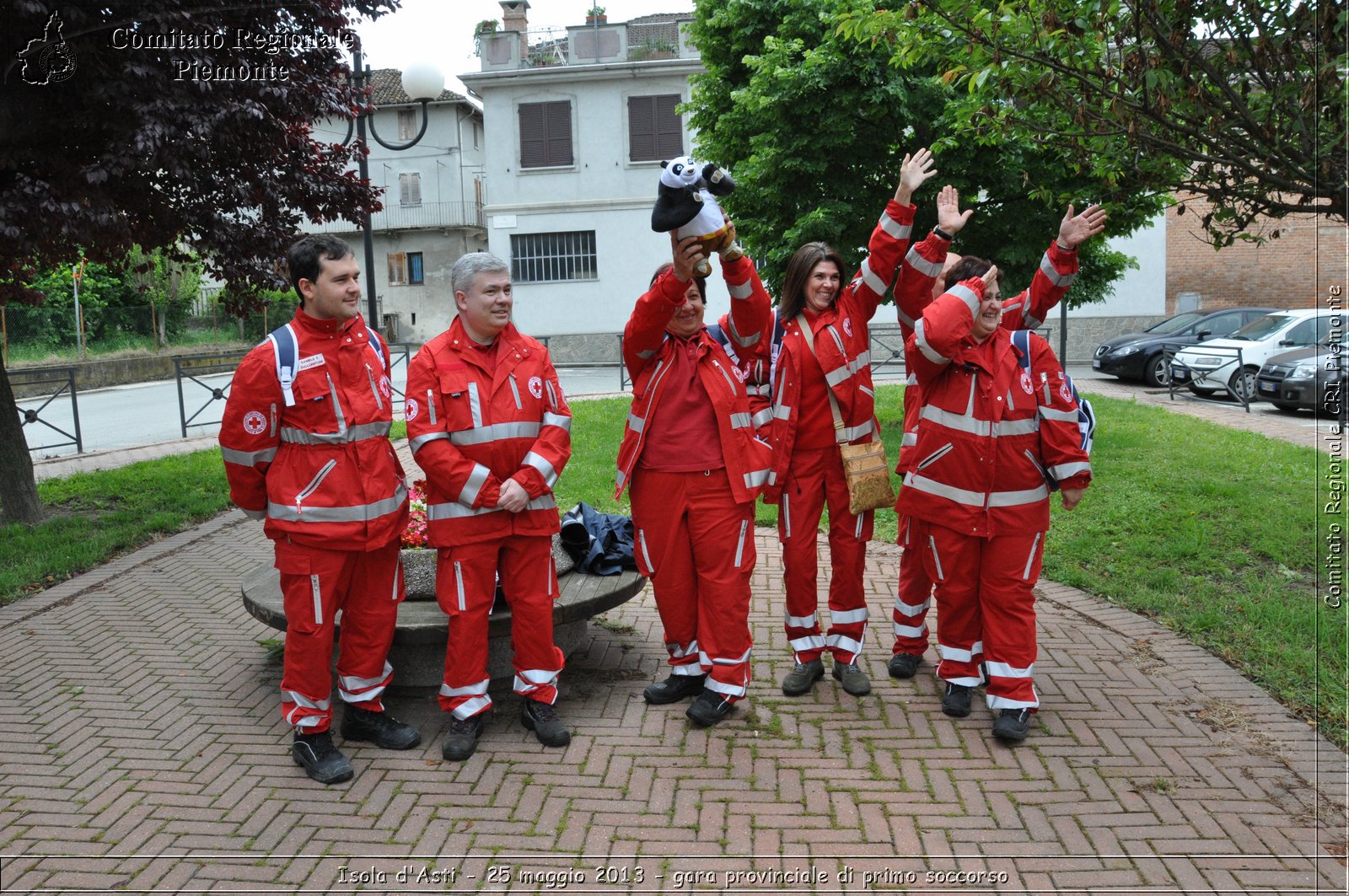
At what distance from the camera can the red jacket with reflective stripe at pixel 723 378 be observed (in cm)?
429

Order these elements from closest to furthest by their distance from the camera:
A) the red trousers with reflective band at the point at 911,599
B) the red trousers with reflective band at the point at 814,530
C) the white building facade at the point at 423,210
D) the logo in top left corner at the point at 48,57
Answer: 1. the red trousers with reflective band at the point at 814,530
2. the red trousers with reflective band at the point at 911,599
3. the logo in top left corner at the point at 48,57
4. the white building facade at the point at 423,210

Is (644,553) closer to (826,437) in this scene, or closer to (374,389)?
(826,437)

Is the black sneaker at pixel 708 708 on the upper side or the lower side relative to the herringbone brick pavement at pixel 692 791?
upper

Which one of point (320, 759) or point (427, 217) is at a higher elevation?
point (427, 217)

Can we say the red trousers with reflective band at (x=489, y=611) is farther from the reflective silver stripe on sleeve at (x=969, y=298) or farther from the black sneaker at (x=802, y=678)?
the reflective silver stripe on sleeve at (x=969, y=298)

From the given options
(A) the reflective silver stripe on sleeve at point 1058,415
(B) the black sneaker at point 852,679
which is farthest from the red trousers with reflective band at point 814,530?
(A) the reflective silver stripe on sleeve at point 1058,415

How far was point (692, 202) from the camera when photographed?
373 centimetres

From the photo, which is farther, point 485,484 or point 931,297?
point 931,297

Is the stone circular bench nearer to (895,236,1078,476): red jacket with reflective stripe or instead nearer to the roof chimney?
(895,236,1078,476): red jacket with reflective stripe

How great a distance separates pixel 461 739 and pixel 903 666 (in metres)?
2.23

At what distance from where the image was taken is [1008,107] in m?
5.47

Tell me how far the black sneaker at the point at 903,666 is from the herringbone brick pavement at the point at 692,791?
0.08m

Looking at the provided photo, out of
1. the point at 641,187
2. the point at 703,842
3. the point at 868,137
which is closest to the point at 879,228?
the point at 703,842

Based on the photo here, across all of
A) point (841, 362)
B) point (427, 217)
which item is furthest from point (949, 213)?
→ point (427, 217)
